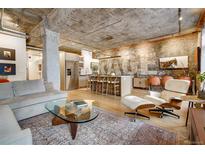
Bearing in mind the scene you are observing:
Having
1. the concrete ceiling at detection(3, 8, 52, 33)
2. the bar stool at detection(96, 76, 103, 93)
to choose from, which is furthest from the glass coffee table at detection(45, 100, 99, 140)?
the bar stool at detection(96, 76, 103, 93)

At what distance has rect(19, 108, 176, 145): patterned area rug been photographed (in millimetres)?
1931

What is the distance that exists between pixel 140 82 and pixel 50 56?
533 centimetres

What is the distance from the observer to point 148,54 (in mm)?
7133

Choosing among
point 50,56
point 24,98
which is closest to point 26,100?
point 24,98

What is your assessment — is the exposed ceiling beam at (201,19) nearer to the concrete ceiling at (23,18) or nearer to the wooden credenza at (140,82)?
the wooden credenza at (140,82)

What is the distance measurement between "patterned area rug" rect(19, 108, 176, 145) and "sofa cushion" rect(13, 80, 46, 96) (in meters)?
0.88

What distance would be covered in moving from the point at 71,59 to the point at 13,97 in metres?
5.23

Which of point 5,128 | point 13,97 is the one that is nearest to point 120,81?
point 13,97

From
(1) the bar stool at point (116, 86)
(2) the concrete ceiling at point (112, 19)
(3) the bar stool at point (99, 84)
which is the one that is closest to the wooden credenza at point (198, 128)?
(2) the concrete ceiling at point (112, 19)

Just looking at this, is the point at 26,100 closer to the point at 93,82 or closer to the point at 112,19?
the point at 112,19

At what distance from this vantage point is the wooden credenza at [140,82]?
23.0 feet

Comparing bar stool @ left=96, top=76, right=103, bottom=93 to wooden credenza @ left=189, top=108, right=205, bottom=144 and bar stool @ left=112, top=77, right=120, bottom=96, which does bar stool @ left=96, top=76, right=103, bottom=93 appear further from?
wooden credenza @ left=189, top=108, right=205, bottom=144

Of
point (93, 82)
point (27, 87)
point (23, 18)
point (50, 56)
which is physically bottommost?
point (93, 82)

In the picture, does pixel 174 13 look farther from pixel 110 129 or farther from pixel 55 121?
pixel 55 121
